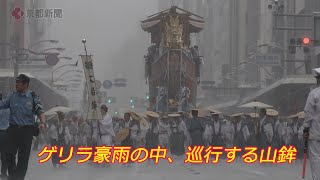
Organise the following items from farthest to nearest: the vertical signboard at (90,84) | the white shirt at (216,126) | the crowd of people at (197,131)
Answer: the white shirt at (216,126) < the crowd of people at (197,131) < the vertical signboard at (90,84)

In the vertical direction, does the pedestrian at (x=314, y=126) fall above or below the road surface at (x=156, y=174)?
above

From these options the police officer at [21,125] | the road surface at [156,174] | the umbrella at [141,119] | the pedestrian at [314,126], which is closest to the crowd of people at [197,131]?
the umbrella at [141,119]

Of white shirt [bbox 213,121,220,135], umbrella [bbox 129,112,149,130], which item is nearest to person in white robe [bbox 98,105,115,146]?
umbrella [bbox 129,112,149,130]

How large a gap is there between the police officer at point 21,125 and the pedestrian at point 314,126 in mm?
3545

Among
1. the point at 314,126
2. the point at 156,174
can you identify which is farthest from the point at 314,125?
the point at 156,174

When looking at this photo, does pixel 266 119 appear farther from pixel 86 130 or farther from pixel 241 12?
pixel 241 12

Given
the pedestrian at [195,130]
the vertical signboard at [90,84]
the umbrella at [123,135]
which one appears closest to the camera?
the vertical signboard at [90,84]

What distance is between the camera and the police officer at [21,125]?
1013 cm

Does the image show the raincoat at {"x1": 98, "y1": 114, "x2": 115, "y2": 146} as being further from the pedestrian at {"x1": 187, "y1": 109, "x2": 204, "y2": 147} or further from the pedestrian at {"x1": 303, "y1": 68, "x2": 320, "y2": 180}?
the pedestrian at {"x1": 303, "y1": 68, "x2": 320, "y2": 180}

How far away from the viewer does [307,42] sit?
96.3 ft

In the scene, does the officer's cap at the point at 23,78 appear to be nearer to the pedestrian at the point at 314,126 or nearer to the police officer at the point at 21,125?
the police officer at the point at 21,125

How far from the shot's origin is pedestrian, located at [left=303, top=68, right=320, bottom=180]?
360 inches

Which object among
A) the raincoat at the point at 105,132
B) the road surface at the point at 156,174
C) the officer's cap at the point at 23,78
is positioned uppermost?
the officer's cap at the point at 23,78

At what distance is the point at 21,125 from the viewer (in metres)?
10.2
